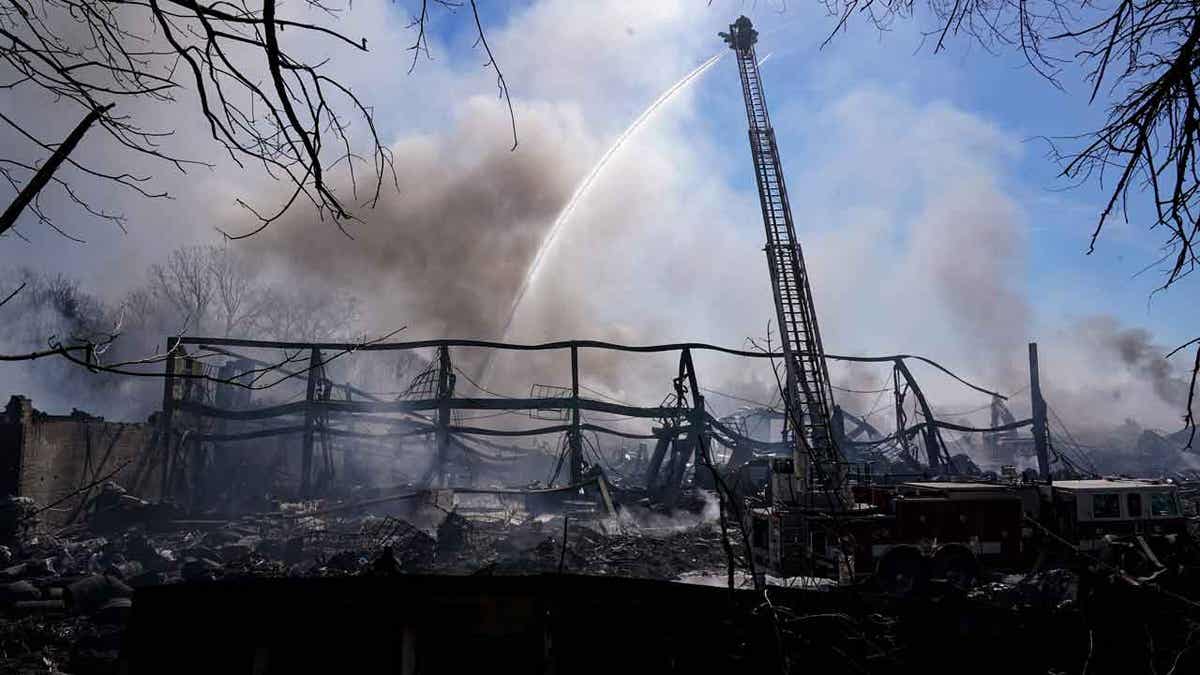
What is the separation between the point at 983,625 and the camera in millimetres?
6645

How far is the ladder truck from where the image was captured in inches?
350

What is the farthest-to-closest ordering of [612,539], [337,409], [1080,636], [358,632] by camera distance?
[337,409]
[612,539]
[1080,636]
[358,632]

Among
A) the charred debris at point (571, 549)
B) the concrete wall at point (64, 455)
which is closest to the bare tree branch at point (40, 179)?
the charred debris at point (571, 549)

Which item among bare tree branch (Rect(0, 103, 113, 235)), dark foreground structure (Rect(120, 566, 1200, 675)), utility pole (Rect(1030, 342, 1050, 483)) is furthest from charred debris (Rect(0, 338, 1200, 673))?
utility pole (Rect(1030, 342, 1050, 483))

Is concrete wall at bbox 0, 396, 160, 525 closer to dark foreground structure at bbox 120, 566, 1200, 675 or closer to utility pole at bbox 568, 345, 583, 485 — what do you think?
utility pole at bbox 568, 345, 583, 485

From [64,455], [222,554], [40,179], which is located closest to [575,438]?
[222,554]

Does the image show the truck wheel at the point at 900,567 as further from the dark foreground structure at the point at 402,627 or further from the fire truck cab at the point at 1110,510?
the dark foreground structure at the point at 402,627

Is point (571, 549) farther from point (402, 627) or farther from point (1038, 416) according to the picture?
point (1038, 416)

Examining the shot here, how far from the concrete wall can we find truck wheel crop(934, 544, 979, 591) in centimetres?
1813

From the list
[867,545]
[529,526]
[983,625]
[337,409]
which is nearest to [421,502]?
[529,526]

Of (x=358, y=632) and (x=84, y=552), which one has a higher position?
(x=358, y=632)

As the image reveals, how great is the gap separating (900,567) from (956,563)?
41.9 inches

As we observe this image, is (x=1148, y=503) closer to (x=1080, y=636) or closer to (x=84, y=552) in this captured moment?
(x=1080, y=636)

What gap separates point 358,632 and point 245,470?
25.2 m
